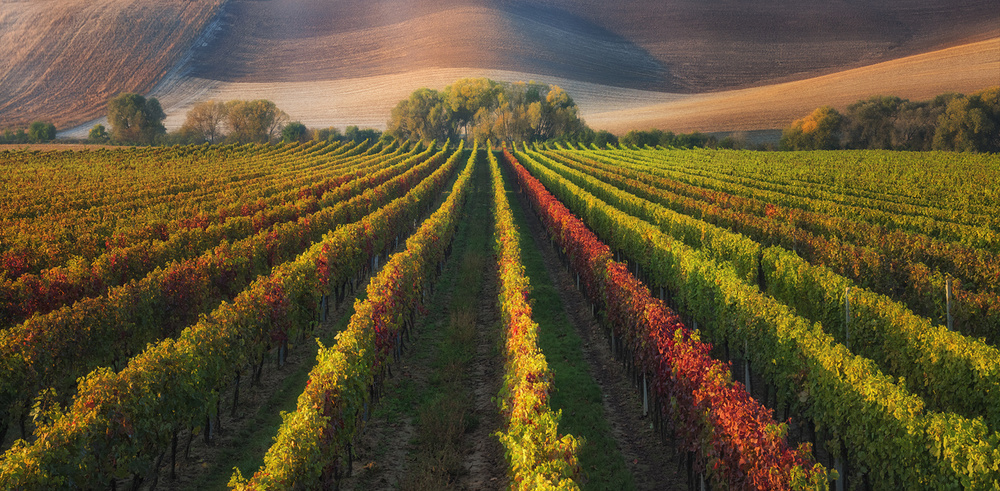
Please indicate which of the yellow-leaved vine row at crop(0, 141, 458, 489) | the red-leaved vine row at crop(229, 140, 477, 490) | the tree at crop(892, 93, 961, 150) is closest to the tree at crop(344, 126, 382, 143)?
the tree at crop(892, 93, 961, 150)

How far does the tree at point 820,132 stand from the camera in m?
81.1

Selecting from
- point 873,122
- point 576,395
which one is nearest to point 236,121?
point 873,122

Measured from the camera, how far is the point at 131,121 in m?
112

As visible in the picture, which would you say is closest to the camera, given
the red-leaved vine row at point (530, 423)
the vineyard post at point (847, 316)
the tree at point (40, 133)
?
the red-leaved vine row at point (530, 423)

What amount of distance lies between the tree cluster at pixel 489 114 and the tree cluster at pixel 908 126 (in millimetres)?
48971

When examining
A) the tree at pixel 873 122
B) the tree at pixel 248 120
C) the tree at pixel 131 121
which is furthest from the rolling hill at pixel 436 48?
the tree at pixel 873 122

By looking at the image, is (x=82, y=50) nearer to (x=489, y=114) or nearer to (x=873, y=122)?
(x=489, y=114)

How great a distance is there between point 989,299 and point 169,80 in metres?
174

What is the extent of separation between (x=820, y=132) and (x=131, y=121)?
111 metres

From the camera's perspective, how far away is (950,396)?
9.73 meters

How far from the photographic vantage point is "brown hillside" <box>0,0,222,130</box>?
144 m

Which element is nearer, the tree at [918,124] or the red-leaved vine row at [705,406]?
the red-leaved vine row at [705,406]

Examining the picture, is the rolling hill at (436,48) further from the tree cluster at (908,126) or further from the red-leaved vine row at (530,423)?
the red-leaved vine row at (530,423)

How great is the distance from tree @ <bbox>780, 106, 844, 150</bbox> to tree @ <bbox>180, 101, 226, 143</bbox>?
9698cm
